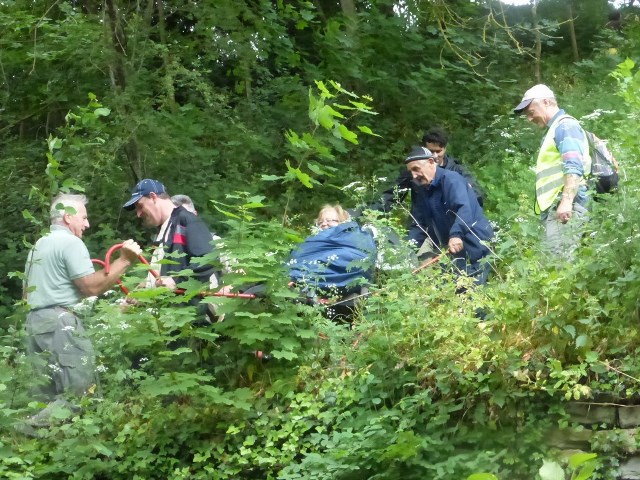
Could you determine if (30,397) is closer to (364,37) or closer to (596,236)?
(596,236)

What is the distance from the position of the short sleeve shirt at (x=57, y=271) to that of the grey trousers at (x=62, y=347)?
8cm

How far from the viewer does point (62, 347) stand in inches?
282

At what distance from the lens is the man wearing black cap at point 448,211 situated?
7.93 m

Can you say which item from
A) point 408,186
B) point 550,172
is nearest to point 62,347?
point 408,186

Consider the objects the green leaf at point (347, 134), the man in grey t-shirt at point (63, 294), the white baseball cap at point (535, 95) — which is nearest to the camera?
the green leaf at point (347, 134)

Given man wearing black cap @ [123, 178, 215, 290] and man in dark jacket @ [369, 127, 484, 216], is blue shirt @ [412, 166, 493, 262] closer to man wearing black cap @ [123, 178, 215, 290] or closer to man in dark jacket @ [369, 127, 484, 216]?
man in dark jacket @ [369, 127, 484, 216]

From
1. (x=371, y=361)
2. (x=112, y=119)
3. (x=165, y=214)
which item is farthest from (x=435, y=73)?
(x=371, y=361)

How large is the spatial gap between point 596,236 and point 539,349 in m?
0.77

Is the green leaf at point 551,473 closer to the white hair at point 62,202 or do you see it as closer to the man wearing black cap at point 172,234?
the man wearing black cap at point 172,234

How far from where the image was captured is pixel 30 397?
6.65 m

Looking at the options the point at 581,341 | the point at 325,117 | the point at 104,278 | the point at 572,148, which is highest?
the point at 325,117

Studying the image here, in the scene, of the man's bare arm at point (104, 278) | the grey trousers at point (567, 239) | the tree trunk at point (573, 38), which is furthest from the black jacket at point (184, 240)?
the tree trunk at point (573, 38)

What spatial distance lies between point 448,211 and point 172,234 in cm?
221

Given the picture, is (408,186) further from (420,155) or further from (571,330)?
(571,330)
